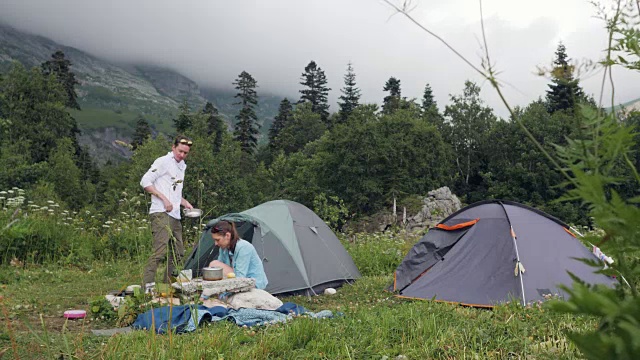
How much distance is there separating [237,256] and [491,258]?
3.10m

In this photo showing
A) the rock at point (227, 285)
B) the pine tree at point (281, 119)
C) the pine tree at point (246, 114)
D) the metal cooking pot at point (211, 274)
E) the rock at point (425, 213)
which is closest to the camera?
the rock at point (227, 285)

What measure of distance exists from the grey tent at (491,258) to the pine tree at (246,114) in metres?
45.1

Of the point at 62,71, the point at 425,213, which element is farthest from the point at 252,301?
the point at 62,71

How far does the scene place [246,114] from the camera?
5331 centimetres

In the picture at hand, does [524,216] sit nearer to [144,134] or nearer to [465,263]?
[465,263]

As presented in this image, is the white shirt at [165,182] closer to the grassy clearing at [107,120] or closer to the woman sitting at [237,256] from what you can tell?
the woman sitting at [237,256]

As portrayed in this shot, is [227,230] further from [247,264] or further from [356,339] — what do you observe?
[356,339]

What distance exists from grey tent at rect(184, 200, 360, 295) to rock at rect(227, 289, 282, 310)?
1549 millimetres

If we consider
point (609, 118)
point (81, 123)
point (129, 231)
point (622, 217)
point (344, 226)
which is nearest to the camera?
point (622, 217)

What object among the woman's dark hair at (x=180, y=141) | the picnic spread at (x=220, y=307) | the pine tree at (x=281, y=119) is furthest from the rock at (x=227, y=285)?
the pine tree at (x=281, y=119)

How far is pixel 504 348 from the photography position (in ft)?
10.6

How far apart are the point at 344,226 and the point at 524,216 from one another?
29.2m

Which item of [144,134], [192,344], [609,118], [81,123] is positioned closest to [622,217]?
[609,118]

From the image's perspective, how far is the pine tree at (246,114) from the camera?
5250 cm
